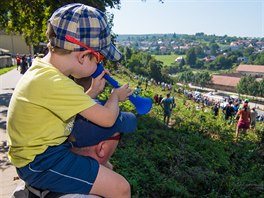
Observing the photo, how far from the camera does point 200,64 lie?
581 ft

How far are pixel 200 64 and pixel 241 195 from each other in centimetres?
17554

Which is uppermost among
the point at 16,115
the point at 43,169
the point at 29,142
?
the point at 16,115

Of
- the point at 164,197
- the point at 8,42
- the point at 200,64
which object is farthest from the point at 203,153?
the point at 200,64

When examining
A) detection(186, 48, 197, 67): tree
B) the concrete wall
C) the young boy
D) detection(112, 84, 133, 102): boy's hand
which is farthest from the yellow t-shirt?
detection(186, 48, 197, 67): tree

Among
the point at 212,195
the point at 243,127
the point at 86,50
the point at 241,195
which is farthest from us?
the point at 243,127

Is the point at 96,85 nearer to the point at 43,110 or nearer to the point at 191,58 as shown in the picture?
the point at 43,110

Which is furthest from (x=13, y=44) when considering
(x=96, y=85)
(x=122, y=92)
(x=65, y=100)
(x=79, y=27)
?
(x=65, y=100)

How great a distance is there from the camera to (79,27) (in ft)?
5.80

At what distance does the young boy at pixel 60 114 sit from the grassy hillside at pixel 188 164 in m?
3.32

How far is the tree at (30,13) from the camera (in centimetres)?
1088

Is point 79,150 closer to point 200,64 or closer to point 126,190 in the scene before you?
point 126,190

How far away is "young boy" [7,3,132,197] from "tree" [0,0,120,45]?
8562mm

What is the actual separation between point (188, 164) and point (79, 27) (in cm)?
656

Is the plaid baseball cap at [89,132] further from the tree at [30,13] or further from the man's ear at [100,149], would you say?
the tree at [30,13]
